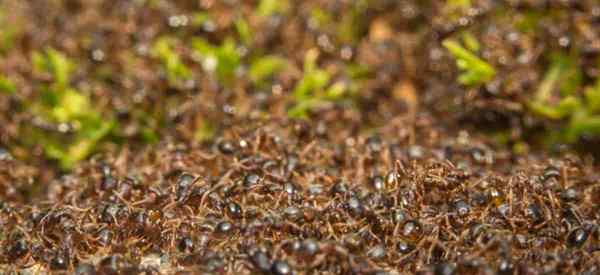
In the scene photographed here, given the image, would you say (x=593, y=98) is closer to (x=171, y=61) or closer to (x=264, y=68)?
(x=264, y=68)

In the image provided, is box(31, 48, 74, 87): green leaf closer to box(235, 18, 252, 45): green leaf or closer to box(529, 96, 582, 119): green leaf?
box(235, 18, 252, 45): green leaf

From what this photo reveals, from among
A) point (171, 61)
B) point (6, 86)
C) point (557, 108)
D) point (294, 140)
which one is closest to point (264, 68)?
point (171, 61)

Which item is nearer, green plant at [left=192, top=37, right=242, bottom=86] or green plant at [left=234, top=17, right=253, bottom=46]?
green plant at [left=192, top=37, right=242, bottom=86]

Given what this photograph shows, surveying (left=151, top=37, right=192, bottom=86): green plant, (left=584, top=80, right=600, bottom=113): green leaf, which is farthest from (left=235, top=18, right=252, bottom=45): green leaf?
(left=584, top=80, right=600, bottom=113): green leaf

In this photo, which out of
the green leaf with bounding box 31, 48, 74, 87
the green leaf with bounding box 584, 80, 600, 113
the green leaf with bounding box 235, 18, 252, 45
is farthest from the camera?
the green leaf with bounding box 235, 18, 252, 45

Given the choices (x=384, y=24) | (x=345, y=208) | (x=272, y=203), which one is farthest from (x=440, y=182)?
(x=384, y=24)

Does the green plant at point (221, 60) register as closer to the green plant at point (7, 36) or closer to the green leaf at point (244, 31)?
the green leaf at point (244, 31)

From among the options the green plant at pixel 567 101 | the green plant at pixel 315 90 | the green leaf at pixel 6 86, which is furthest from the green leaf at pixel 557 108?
the green leaf at pixel 6 86
